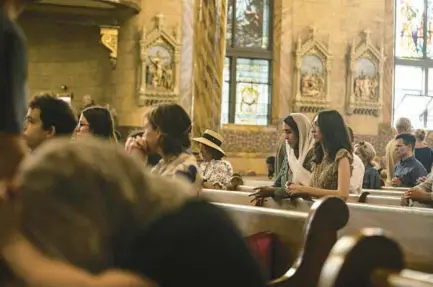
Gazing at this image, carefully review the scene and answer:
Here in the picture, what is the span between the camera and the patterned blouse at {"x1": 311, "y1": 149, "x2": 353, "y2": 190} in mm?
4916

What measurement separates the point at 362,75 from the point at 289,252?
11.5m

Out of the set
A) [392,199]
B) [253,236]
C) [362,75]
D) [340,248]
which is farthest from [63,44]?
[340,248]

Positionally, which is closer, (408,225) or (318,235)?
(318,235)

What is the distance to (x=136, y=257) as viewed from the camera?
1381 mm

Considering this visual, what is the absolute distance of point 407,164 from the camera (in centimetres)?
743

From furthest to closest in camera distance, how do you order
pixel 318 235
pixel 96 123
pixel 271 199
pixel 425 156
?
pixel 425 156
pixel 271 199
pixel 96 123
pixel 318 235

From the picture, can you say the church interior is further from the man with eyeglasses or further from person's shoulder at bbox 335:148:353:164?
the man with eyeglasses

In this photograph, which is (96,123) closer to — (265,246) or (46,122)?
(46,122)

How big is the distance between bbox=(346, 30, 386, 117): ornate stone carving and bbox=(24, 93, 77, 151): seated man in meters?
11.3

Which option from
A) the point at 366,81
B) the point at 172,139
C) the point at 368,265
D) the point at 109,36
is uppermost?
the point at 109,36

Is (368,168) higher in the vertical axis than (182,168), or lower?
lower

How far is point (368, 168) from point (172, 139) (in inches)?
208

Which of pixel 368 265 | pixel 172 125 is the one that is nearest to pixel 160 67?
pixel 172 125

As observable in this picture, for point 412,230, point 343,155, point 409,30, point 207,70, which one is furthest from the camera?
point 409,30
